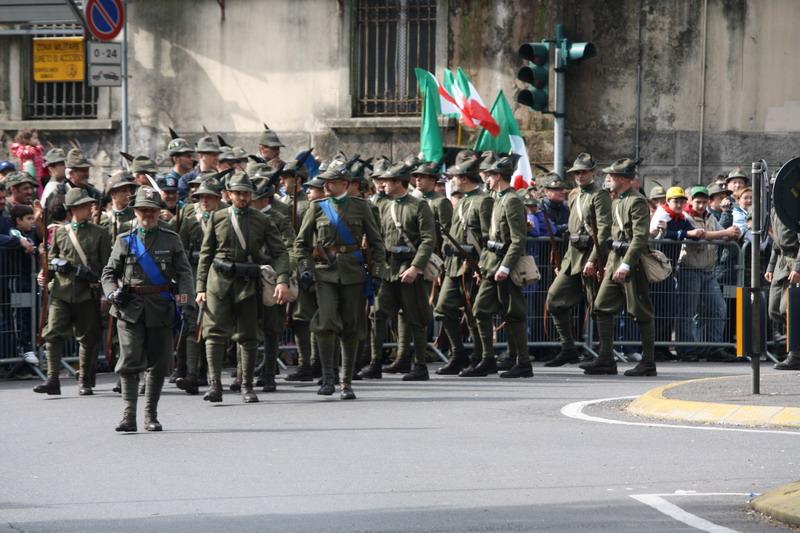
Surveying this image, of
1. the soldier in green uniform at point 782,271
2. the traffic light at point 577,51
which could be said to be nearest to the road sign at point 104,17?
the traffic light at point 577,51

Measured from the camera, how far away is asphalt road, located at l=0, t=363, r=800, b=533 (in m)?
8.95

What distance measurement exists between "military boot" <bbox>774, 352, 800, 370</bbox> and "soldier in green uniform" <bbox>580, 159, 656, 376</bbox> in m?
1.24

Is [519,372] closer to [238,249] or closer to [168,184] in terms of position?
[238,249]

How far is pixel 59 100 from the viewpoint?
94.2 ft

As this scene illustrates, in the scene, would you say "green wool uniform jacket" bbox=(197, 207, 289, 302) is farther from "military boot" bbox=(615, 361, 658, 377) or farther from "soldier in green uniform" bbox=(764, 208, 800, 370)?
"soldier in green uniform" bbox=(764, 208, 800, 370)

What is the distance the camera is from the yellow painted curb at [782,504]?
861 cm

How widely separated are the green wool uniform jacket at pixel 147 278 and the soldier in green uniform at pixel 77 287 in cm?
236

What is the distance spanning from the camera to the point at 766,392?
1396cm

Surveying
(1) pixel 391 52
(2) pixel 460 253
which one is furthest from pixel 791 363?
A: (1) pixel 391 52

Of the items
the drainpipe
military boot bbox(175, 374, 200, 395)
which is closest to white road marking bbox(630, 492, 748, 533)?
military boot bbox(175, 374, 200, 395)

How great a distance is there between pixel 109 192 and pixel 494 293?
3927 millimetres

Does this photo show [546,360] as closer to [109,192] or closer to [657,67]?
[109,192]

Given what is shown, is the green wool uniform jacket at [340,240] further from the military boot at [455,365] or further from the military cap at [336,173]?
the military boot at [455,365]

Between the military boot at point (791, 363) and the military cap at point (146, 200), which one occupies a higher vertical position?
the military cap at point (146, 200)
